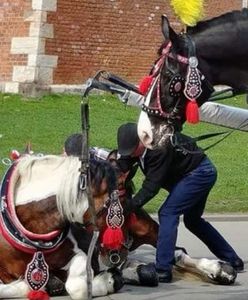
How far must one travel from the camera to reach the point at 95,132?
14609 millimetres

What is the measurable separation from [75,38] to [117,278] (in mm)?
12267

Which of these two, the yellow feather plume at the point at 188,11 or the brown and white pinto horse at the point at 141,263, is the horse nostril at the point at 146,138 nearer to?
the yellow feather plume at the point at 188,11

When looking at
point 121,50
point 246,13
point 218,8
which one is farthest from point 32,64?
point 246,13

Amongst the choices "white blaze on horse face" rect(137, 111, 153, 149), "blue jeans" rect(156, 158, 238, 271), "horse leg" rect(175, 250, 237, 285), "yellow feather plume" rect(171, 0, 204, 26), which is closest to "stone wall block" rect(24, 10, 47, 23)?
"blue jeans" rect(156, 158, 238, 271)

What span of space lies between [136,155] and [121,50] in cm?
1243

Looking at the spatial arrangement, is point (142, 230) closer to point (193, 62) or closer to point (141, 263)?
point (141, 263)

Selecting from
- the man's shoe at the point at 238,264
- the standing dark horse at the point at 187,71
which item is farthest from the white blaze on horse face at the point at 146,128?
the man's shoe at the point at 238,264

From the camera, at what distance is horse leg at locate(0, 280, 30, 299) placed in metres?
6.30

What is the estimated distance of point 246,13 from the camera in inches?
228

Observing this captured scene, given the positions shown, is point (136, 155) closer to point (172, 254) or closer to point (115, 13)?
point (172, 254)

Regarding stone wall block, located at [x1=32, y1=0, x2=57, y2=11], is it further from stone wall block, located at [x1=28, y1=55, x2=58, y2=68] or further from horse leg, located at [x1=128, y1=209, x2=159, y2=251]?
horse leg, located at [x1=128, y1=209, x2=159, y2=251]

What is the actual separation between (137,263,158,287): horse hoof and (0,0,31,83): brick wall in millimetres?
11574

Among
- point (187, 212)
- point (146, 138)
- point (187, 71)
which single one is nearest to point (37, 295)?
point (146, 138)

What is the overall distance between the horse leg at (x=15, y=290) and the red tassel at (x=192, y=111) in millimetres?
1689
